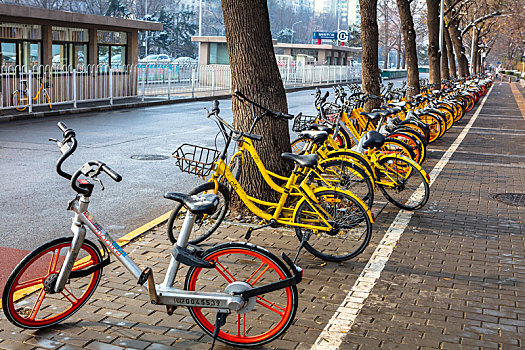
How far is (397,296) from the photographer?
17.1ft

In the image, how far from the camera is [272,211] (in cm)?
659

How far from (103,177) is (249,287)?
6.28 meters

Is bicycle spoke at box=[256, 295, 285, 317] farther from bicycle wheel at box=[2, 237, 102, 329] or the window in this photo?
the window

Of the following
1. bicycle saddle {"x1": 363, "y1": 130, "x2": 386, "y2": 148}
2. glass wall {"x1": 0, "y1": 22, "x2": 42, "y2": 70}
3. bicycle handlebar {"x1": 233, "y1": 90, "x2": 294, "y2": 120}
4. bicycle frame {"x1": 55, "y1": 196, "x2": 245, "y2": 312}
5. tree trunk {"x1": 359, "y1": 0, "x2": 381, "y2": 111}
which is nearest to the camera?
bicycle frame {"x1": 55, "y1": 196, "x2": 245, "y2": 312}

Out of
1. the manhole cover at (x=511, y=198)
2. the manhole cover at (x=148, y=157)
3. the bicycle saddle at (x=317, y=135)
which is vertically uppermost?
the bicycle saddle at (x=317, y=135)

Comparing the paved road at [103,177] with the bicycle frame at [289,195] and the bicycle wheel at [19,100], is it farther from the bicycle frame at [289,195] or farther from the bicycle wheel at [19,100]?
the bicycle frame at [289,195]

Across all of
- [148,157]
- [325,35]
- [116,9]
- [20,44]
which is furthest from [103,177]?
[325,35]

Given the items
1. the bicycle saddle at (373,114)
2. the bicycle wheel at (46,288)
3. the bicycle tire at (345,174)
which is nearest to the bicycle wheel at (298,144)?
the bicycle saddle at (373,114)

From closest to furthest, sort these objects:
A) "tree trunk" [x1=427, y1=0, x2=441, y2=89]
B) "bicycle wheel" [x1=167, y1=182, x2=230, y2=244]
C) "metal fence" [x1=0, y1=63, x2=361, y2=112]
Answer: "bicycle wheel" [x1=167, y1=182, x2=230, y2=244], "metal fence" [x1=0, y1=63, x2=361, y2=112], "tree trunk" [x1=427, y1=0, x2=441, y2=89]

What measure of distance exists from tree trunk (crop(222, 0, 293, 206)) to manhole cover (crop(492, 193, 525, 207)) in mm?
3349

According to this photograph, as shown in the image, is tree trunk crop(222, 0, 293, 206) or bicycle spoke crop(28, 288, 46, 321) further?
tree trunk crop(222, 0, 293, 206)

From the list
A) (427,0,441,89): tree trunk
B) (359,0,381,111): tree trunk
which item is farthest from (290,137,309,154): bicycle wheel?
(427,0,441,89): tree trunk

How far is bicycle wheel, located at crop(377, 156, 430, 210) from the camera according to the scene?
8.01 m

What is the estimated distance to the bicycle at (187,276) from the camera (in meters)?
4.07
